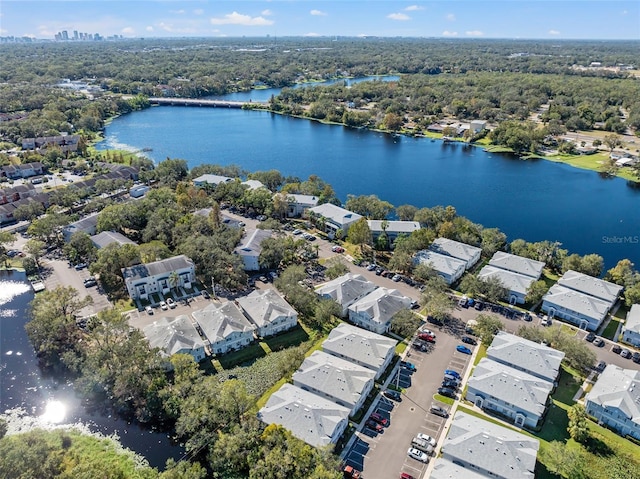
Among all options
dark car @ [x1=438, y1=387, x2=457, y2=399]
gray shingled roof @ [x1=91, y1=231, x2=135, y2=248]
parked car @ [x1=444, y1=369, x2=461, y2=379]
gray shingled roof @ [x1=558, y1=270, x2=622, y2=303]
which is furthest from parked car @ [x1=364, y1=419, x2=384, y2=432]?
gray shingled roof @ [x1=91, y1=231, x2=135, y2=248]

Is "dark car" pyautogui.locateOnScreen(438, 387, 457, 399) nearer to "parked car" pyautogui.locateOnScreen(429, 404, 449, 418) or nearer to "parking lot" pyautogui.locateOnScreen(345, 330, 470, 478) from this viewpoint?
"parking lot" pyautogui.locateOnScreen(345, 330, 470, 478)

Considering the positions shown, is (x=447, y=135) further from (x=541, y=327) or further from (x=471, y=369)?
(x=471, y=369)

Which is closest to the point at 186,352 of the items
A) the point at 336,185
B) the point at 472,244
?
the point at 472,244

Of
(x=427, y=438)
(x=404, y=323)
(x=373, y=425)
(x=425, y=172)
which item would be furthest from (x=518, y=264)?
(x=425, y=172)

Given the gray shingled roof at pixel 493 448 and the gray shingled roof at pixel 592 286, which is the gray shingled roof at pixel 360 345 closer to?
the gray shingled roof at pixel 493 448

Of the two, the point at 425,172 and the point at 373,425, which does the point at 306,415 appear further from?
the point at 425,172

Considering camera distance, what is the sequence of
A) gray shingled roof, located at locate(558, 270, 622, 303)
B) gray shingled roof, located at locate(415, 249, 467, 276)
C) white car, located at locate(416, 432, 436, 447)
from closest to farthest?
white car, located at locate(416, 432, 436, 447), gray shingled roof, located at locate(558, 270, 622, 303), gray shingled roof, located at locate(415, 249, 467, 276)
